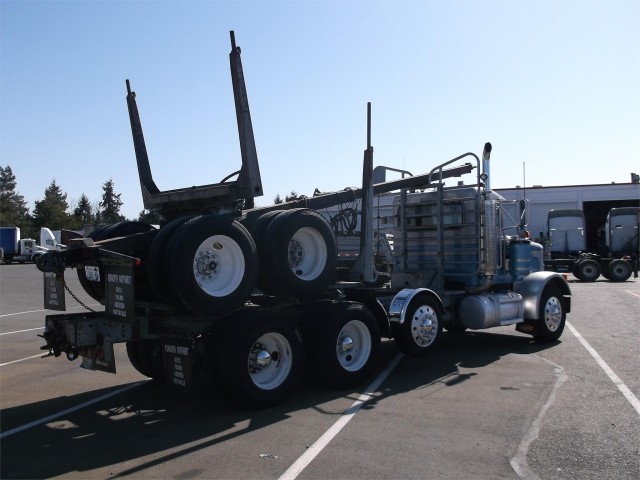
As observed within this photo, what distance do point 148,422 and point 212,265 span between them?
1783mm

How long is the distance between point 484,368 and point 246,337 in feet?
13.3

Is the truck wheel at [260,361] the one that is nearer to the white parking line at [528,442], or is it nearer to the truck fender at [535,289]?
the white parking line at [528,442]

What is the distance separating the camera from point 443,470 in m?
4.97

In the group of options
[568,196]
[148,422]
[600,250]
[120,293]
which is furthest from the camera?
[568,196]

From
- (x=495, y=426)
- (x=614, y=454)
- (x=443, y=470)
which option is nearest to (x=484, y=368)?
(x=495, y=426)

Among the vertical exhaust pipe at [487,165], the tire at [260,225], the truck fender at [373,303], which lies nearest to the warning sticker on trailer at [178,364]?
the tire at [260,225]

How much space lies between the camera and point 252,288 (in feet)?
22.6

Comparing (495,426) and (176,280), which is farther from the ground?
(176,280)

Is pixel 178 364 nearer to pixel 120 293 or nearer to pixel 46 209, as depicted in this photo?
pixel 120 293

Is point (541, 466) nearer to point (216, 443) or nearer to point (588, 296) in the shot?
point (216, 443)

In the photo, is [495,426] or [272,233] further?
[272,233]

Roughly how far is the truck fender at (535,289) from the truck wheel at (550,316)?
0.10m

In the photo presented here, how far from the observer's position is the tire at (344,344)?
7.60 meters

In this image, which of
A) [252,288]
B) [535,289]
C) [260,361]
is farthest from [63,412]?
[535,289]
